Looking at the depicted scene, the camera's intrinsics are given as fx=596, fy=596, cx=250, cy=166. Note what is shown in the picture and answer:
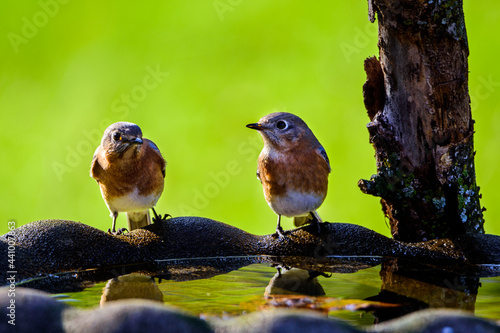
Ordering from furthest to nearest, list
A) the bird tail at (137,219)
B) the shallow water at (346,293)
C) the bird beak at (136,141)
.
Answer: the bird tail at (137,219) → the bird beak at (136,141) → the shallow water at (346,293)

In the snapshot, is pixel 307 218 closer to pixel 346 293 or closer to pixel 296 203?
pixel 296 203

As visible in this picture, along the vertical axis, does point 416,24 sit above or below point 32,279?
above

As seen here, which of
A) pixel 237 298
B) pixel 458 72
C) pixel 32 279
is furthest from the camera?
pixel 458 72

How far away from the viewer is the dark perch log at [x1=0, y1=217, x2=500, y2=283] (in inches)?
154

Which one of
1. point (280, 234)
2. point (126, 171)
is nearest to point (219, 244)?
point (280, 234)

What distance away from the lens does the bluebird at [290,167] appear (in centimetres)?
455

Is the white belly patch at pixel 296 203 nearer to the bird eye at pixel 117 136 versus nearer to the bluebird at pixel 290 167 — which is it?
the bluebird at pixel 290 167

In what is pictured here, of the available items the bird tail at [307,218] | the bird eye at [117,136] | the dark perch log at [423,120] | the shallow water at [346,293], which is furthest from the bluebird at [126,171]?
the dark perch log at [423,120]

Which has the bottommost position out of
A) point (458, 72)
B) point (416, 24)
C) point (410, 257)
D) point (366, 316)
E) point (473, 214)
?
point (366, 316)

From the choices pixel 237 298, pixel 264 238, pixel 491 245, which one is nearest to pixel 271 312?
pixel 237 298

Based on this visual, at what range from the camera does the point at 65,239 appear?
387cm

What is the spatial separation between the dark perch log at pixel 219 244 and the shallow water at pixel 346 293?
0.14 metres

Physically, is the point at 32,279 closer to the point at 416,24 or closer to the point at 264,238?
the point at 264,238

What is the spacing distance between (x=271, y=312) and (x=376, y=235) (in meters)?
2.51
